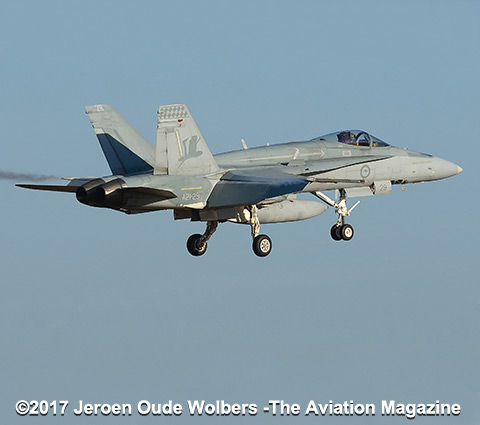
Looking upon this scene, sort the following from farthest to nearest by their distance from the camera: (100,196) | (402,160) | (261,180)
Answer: (402,160)
(261,180)
(100,196)

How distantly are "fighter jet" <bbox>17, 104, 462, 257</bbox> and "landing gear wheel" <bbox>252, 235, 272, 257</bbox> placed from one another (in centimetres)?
3

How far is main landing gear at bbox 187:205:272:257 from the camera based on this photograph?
2884cm

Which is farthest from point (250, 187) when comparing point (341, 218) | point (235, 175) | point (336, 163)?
point (341, 218)

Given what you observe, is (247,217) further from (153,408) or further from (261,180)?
(153,408)

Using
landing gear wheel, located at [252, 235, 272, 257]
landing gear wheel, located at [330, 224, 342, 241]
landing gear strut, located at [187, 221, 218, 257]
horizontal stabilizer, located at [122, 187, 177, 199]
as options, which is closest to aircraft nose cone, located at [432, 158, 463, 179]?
landing gear wheel, located at [330, 224, 342, 241]

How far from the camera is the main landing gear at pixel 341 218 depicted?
31.5 m

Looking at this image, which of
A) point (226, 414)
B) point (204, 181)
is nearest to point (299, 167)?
point (204, 181)

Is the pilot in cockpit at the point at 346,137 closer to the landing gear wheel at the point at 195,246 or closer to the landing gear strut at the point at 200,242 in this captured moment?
the landing gear strut at the point at 200,242

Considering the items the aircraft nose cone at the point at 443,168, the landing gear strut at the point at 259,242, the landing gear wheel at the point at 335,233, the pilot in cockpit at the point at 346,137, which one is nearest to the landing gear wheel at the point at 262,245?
the landing gear strut at the point at 259,242

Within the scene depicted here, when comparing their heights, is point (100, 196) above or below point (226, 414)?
above

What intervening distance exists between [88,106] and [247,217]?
5.80m

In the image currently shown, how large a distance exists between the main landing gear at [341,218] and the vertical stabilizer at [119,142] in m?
5.10

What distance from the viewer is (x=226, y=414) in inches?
766

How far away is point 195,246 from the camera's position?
3022cm
